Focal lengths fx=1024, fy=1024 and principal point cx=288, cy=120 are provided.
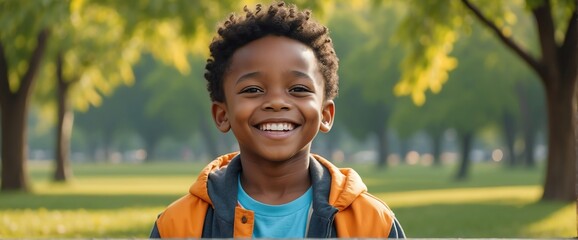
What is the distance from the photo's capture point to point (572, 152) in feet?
67.6

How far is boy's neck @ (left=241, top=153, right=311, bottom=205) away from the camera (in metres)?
3.70

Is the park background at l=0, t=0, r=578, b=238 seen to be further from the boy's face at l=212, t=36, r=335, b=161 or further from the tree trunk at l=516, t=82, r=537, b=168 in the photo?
the boy's face at l=212, t=36, r=335, b=161

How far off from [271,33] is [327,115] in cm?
42

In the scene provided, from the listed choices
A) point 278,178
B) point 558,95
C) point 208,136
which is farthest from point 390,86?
point 278,178

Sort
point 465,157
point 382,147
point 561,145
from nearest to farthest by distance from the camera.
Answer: point 561,145 < point 465,157 < point 382,147

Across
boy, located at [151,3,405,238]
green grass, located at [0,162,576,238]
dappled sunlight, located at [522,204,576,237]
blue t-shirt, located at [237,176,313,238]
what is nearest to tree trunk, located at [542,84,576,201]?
green grass, located at [0,162,576,238]

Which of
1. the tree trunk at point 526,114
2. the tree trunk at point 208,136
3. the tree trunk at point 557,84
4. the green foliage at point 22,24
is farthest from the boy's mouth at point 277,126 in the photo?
the tree trunk at point 208,136

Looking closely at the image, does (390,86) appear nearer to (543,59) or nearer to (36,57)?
(36,57)

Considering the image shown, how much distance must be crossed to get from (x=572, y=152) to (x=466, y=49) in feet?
68.9

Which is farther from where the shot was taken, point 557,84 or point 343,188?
point 557,84

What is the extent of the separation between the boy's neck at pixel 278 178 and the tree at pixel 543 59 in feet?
51.8

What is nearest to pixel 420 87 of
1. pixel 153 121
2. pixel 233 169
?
pixel 233 169

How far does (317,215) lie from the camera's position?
3.50 metres

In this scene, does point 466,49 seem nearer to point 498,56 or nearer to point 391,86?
point 498,56
